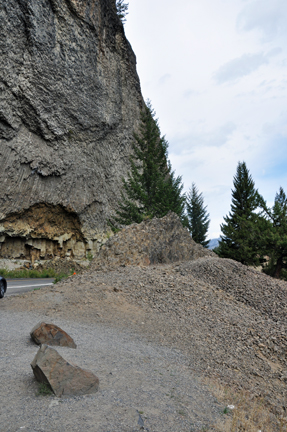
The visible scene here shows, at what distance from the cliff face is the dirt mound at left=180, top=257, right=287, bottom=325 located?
1687 cm

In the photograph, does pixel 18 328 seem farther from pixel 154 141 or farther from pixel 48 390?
pixel 154 141

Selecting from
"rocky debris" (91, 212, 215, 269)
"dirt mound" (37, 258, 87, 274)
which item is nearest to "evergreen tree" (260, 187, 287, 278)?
"rocky debris" (91, 212, 215, 269)

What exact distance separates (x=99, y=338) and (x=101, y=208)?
2471 cm

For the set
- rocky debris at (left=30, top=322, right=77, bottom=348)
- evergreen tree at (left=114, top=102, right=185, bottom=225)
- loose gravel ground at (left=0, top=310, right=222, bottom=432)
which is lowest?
loose gravel ground at (left=0, top=310, right=222, bottom=432)

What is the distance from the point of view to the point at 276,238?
72.8 feet

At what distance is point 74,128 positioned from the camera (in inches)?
1072

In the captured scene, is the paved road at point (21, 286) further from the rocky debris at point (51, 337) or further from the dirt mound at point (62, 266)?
the dirt mound at point (62, 266)

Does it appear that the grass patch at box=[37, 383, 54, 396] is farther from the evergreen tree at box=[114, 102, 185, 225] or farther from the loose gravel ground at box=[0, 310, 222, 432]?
the evergreen tree at box=[114, 102, 185, 225]

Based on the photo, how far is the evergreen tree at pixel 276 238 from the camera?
883 inches

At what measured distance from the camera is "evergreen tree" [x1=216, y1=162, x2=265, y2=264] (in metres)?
26.1

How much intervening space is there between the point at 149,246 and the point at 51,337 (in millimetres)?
8147

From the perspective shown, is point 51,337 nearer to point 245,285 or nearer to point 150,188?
point 245,285

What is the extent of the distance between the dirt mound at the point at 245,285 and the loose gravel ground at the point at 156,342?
0.03 meters

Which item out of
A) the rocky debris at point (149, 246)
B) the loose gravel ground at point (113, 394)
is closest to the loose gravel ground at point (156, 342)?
the loose gravel ground at point (113, 394)
